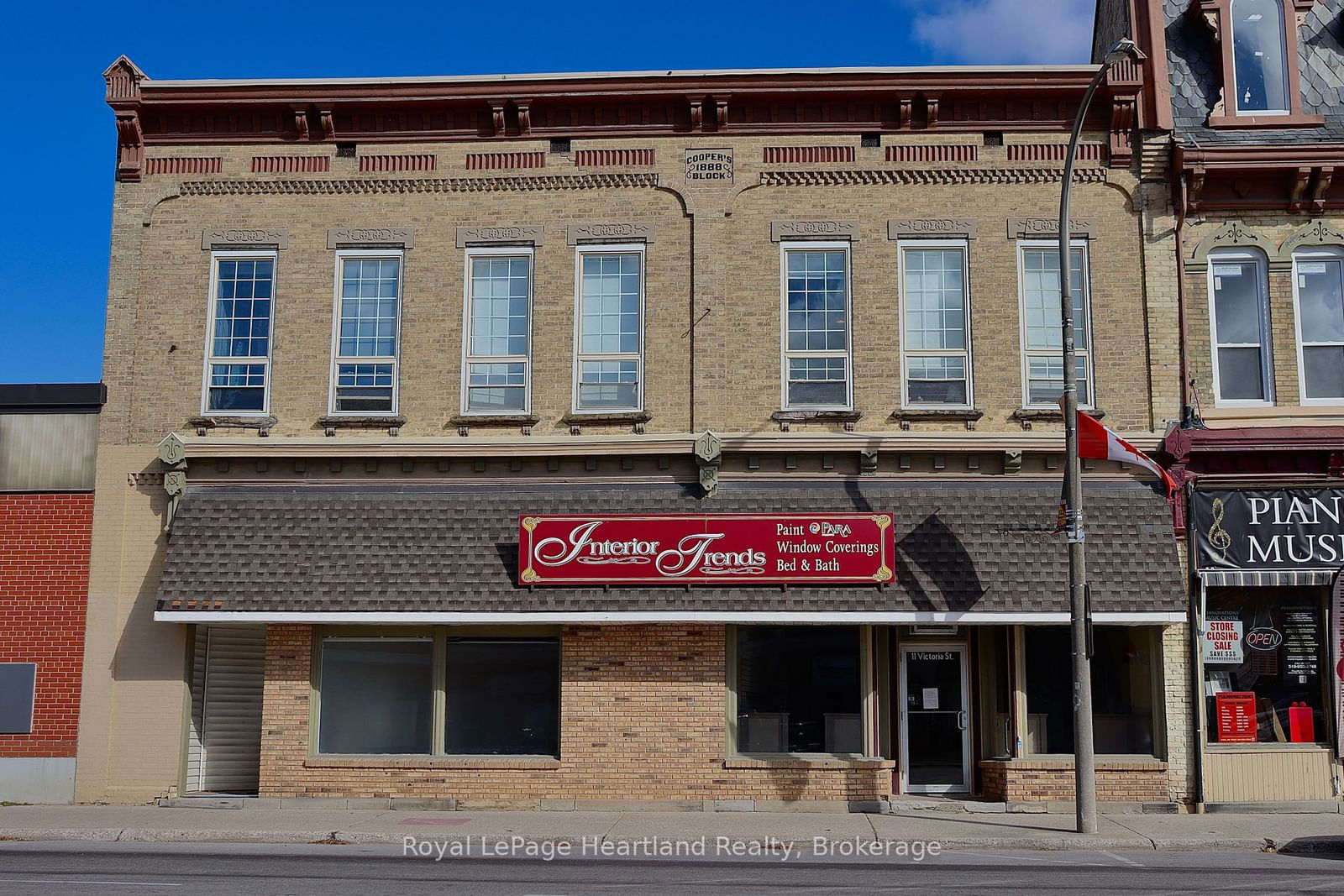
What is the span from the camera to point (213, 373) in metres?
18.0

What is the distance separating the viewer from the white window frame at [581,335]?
57.6 feet

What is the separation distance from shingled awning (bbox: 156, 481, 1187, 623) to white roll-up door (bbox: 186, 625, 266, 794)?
1531 mm

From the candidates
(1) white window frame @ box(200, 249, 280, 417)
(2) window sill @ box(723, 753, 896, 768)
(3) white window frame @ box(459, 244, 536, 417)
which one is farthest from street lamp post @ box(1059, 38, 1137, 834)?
(1) white window frame @ box(200, 249, 280, 417)

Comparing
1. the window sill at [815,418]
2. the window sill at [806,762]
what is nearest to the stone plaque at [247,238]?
the window sill at [815,418]

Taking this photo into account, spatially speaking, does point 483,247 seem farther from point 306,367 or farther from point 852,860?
point 852,860

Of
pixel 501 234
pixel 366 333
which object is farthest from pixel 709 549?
pixel 366 333

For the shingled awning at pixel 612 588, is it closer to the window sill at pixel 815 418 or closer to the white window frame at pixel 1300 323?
the window sill at pixel 815 418

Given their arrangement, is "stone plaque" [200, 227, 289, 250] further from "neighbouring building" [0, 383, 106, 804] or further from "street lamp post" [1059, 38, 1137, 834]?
"street lamp post" [1059, 38, 1137, 834]

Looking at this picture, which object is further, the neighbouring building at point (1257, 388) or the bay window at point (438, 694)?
the bay window at point (438, 694)

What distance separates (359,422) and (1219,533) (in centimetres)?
1184

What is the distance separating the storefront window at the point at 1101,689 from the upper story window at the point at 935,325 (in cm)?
350

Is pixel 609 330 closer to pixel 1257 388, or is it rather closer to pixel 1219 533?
pixel 1219 533

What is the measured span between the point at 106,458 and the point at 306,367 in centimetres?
308

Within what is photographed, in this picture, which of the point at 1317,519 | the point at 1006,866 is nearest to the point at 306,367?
the point at 1006,866
